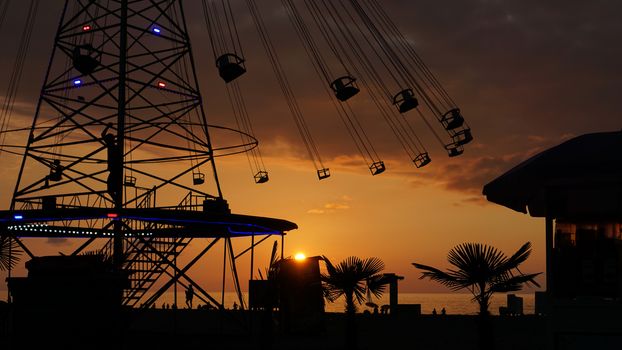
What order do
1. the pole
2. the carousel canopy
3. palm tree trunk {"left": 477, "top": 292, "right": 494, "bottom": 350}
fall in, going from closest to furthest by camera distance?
the carousel canopy
palm tree trunk {"left": 477, "top": 292, "right": 494, "bottom": 350}
the pole

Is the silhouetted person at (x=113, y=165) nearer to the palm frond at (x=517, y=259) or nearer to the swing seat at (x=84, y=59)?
the swing seat at (x=84, y=59)

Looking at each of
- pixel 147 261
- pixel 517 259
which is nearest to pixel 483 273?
pixel 517 259

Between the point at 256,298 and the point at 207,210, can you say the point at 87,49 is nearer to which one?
the point at 207,210

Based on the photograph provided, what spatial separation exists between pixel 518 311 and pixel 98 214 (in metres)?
42.2

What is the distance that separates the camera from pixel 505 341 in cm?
2909

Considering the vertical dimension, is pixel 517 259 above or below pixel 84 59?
below

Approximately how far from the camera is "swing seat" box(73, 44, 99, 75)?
1173 inches

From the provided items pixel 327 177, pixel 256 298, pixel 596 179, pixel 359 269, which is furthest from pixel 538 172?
pixel 327 177

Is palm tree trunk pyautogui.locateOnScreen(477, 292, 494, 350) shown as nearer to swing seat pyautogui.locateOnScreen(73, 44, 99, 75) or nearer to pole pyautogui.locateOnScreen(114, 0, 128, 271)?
pole pyautogui.locateOnScreen(114, 0, 128, 271)

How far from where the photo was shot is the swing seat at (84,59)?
2980cm

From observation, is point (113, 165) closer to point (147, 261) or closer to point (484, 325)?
point (147, 261)

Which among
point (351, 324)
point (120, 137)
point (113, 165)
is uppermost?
point (120, 137)

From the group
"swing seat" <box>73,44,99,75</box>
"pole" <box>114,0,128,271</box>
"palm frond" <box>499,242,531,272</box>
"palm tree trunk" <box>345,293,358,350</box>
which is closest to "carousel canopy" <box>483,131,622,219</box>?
"palm frond" <box>499,242,531,272</box>

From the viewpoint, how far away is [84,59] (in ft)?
97.9
